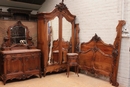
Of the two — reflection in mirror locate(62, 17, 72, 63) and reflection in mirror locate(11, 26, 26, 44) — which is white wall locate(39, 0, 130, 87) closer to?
reflection in mirror locate(62, 17, 72, 63)

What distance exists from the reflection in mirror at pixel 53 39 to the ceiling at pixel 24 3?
2054mm

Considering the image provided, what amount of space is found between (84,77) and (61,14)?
2057 millimetres

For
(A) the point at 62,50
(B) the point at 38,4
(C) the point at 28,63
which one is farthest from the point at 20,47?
(B) the point at 38,4

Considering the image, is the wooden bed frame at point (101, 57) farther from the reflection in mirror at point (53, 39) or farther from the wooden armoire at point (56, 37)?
the reflection in mirror at point (53, 39)

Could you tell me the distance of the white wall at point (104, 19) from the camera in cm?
347

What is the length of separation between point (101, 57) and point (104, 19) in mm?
1041

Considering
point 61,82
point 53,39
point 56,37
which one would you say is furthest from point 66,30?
point 61,82

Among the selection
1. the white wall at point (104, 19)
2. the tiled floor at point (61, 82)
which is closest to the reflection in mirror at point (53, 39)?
the tiled floor at point (61, 82)

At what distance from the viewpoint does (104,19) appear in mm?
3916

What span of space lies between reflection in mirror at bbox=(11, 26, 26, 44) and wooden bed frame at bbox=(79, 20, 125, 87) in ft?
6.25

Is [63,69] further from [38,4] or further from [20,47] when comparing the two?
[38,4]

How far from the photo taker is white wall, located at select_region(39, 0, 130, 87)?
3471 millimetres

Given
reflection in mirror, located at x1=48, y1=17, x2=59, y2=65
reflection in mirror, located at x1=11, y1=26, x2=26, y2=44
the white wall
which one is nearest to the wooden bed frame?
the white wall

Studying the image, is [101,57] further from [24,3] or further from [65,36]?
[24,3]
